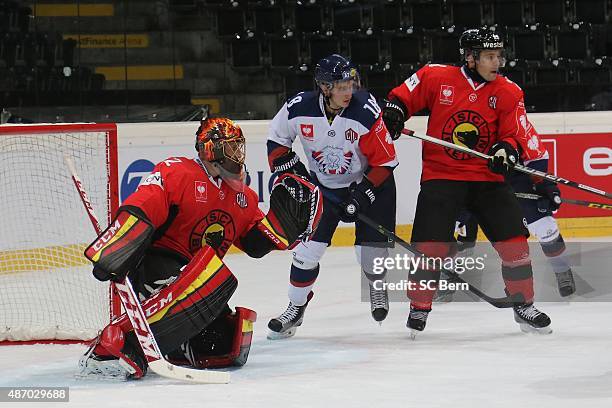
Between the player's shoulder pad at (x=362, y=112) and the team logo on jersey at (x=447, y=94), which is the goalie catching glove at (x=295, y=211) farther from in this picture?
the team logo on jersey at (x=447, y=94)

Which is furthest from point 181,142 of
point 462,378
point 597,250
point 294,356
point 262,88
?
point 462,378

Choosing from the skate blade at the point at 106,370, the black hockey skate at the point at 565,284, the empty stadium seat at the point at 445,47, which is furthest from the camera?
the empty stadium seat at the point at 445,47

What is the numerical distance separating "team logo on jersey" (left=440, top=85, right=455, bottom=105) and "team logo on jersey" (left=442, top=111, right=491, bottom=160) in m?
0.07

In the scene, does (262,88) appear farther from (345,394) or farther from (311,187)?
(345,394)

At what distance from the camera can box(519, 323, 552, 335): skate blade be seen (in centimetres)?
470

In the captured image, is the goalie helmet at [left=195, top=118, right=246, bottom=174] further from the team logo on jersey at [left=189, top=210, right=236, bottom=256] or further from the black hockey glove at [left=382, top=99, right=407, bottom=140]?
the black hockey glove at [left=382, top=99, right=407, bottom=140]

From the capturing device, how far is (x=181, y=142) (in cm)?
725

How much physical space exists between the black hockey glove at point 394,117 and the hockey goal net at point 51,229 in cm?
106

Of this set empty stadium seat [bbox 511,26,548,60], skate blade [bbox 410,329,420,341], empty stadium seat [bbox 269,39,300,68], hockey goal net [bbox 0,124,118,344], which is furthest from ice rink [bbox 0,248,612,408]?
empty stadium seat [bbox 511,26,548,60]

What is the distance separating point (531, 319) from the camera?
4.70m

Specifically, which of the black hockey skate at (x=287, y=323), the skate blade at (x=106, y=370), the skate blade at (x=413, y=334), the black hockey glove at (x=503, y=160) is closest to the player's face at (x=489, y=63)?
the black hockey glove at (x=503, y=160)

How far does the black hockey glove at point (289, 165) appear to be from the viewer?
468cm

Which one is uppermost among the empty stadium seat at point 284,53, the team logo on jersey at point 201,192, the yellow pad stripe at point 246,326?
the empty stadium seat at point 284,53

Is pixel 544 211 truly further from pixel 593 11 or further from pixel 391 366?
pixel 593 11
